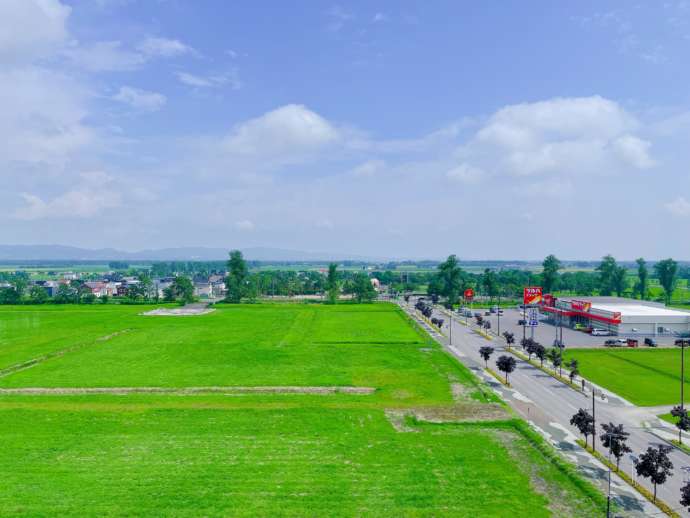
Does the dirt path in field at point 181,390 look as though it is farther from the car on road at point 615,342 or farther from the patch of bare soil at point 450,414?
the car on road at point 615,342

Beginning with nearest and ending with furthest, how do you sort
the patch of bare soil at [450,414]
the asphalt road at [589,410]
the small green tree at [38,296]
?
the asphalt road at [589,410] < the patch of bare soil at [450,414] < the small green tree at [38,296]

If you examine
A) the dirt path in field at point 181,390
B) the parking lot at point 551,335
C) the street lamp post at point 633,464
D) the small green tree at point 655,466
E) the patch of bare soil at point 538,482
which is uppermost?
the small green tree at point 655,466

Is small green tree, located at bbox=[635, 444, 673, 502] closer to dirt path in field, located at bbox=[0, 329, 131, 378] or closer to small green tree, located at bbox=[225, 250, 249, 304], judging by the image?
dirt path in field, located at bbox=[0, 329, 131, 378]

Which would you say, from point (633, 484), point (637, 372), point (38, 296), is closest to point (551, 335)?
point (637, 372)

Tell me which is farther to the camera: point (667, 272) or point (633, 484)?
point (667, 272)

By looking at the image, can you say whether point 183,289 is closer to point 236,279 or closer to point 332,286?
point 236,279

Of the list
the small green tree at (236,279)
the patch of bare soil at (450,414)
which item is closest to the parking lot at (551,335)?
the patch of bare soil at (450,414)

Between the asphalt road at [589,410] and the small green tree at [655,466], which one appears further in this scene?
the asphalt road at [589,410]
